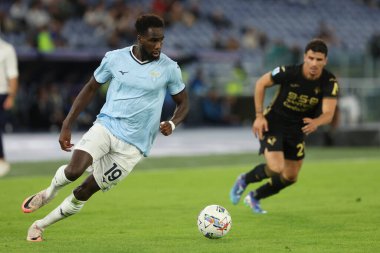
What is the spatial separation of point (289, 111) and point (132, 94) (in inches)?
126

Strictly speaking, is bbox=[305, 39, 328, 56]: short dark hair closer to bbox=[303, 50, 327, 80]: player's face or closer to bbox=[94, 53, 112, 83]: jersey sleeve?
bbox=[303, 50, 327, 80]: player's face

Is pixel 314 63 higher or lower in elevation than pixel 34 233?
higher

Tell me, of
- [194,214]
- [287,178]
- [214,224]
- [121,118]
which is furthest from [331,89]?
[121,118]

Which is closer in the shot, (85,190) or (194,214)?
(85,190)

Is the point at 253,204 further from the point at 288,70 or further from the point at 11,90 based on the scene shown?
the point at 11,90

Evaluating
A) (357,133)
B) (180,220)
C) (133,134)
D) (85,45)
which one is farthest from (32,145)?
(133,134)

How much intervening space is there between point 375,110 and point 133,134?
22511mm

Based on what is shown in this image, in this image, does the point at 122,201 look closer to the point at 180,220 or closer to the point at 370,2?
the point at 180,220

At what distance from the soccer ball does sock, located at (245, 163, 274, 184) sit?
2.58 meters

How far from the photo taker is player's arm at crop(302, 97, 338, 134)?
35.8 feet

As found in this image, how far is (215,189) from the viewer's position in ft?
50.3

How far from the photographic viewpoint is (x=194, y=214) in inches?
468

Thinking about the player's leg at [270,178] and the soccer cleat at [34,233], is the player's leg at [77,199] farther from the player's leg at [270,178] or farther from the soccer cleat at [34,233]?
the player's leg at [270,178]

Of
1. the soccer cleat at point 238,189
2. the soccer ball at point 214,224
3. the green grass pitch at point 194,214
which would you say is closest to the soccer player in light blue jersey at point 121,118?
the green grass pitch at point 194,214
